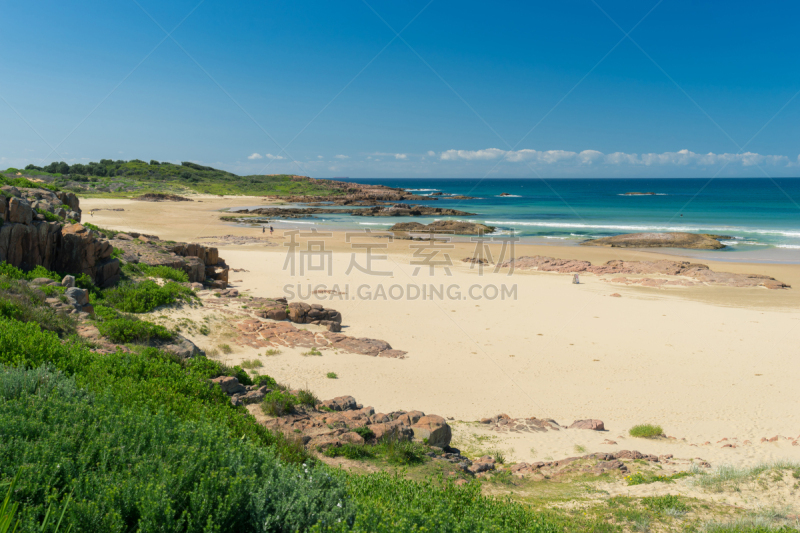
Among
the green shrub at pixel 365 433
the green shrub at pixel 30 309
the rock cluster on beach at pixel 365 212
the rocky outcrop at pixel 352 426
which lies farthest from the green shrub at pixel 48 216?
the rock cluster on beach at pixel 365 212

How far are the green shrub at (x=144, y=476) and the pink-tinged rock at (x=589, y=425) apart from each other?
21.1 feet

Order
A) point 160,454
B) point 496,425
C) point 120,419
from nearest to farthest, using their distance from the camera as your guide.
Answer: point 160,454
point 120,419
point 496,425

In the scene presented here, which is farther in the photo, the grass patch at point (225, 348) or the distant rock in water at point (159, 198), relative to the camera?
the distant rock in water at point (159, 198)

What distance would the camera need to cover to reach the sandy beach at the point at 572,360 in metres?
8.76

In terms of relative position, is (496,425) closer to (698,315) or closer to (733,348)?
(733,348)

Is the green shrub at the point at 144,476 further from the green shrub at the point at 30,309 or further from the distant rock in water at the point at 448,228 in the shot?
the distant rock in water at the point at 448,228

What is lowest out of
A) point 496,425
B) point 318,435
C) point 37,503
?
point 496,425

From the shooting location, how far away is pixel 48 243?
11797 mm

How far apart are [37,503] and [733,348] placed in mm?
15745

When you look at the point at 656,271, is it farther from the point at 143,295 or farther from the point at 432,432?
the point at 143,295

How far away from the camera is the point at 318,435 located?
6.55m

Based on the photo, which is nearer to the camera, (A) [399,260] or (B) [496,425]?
(B) [496,425]

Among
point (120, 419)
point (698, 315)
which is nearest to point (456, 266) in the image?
point (698, 315)

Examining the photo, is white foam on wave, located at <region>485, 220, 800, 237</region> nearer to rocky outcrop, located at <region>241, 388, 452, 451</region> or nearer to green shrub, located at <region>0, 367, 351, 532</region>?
rocky outcrop, located at <region>241, 388, 452, 451</region>
